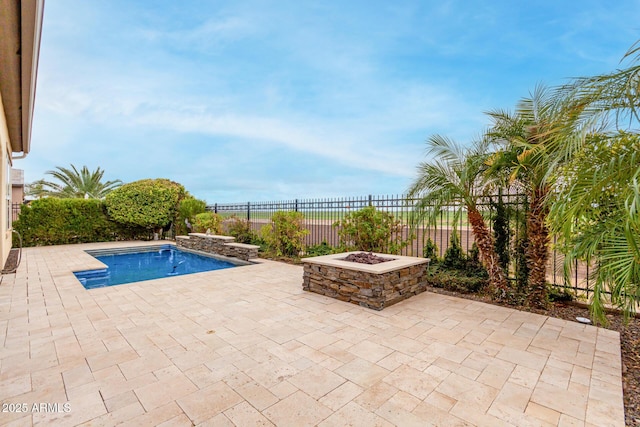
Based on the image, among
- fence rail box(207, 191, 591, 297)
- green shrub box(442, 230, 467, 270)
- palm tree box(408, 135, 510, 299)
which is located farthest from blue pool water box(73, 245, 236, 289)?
palm tree box(408, 135, 510, 299)

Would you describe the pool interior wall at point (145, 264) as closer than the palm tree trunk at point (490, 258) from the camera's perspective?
No

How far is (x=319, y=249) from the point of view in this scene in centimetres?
909

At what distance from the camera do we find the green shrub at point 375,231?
7215 mm

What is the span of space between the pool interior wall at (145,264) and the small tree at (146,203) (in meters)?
1.83

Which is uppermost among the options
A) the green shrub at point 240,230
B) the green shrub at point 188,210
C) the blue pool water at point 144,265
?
the green shrub at point 188,210

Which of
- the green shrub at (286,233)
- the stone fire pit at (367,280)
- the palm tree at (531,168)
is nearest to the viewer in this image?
the palm tree at (531,168)

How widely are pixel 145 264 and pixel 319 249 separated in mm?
6053

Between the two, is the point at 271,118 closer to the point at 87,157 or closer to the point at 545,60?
the point at 545,60

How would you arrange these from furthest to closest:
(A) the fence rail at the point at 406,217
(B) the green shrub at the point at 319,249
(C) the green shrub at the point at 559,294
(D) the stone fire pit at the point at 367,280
Answer: (B) the green shrub at the point at 319,249 → (A) the fence rail at the point at 406,217 → (C) the green shrub at the point at 559,294 → (D) the stone fire pit at the point at 367,280

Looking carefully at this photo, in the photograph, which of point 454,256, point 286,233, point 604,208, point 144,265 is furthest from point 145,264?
point 604,208

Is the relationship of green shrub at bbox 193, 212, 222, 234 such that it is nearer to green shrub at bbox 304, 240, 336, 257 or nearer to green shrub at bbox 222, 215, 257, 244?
green shrub at bbox 222, 215, 257, 244

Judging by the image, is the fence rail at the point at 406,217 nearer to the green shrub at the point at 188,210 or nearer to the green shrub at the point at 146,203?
the green shrub at the point at 188,210

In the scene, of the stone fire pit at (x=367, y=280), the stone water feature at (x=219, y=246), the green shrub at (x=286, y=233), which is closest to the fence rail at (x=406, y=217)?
the green shrub at (x=286, y=233)

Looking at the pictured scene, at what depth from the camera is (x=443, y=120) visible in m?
9.05
